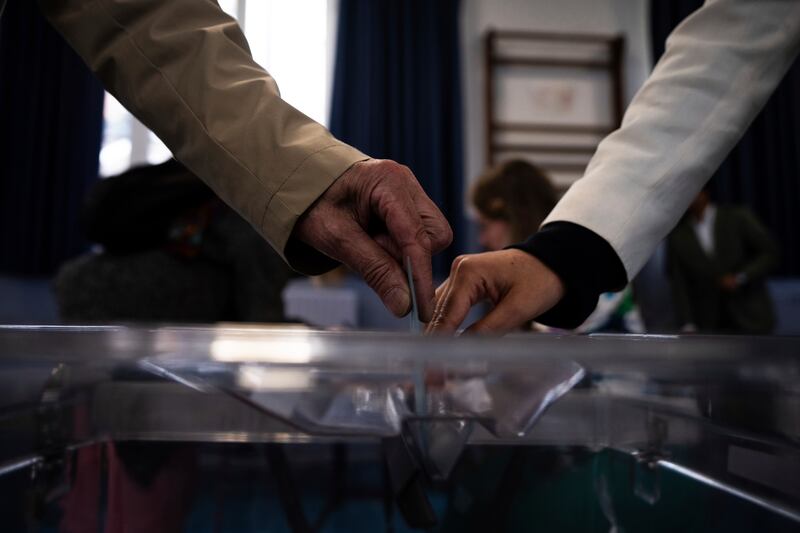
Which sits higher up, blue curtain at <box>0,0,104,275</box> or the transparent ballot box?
blue curtain at <box>0,0,104,275</box>

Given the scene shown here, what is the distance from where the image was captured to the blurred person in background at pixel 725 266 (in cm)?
288

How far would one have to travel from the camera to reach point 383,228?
47 cm

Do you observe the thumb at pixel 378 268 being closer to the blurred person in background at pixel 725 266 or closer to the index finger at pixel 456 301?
the index finger at pixel 456 301

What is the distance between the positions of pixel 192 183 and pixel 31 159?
2.33m

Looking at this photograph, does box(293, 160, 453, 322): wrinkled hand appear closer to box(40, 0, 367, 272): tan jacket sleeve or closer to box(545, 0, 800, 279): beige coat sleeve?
box(40, 0, 367, 272): tan jacket sleeve

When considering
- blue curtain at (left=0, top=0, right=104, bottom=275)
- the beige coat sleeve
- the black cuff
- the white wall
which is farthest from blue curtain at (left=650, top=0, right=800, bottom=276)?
the black cuff

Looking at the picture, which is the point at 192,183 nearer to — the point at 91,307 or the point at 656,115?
the point at 91,307

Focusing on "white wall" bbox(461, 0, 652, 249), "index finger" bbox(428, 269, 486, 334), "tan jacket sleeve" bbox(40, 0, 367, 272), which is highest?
"white wall" bbox(461, 0, 652, 249)

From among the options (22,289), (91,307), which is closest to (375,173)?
(91,307)

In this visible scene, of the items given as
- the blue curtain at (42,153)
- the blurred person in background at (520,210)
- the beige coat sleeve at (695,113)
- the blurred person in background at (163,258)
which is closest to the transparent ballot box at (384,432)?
the beige coat sleeve at (695,113)

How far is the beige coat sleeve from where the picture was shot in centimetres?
59

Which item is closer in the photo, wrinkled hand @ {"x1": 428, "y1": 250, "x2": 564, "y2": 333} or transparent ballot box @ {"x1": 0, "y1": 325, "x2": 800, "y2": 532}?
transparent ballot box @ {"x1": 0, "y1": 325, "x2": 800, "y2": 532}

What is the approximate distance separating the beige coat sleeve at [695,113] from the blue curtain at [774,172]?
11.0ft

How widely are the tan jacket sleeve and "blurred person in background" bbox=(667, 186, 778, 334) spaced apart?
273 cm
